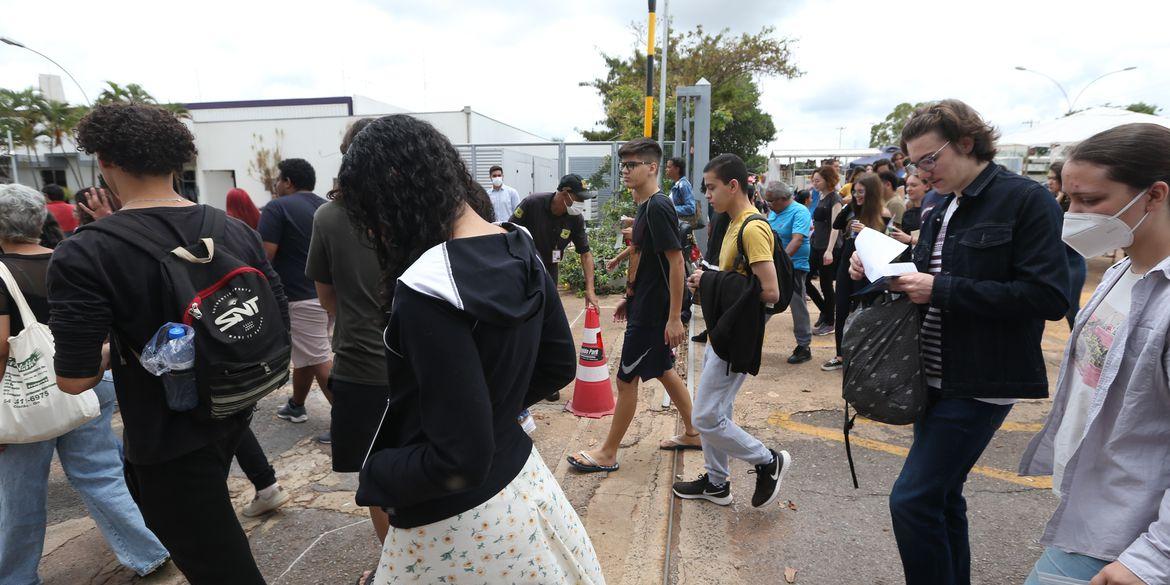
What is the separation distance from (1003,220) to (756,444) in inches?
65.4

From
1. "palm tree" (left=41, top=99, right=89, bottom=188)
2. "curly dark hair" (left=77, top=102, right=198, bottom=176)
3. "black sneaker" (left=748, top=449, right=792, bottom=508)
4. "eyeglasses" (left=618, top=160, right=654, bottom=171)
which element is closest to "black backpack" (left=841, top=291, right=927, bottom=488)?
"black sneaker" (left=748, top=449, right=792, bottom=508)

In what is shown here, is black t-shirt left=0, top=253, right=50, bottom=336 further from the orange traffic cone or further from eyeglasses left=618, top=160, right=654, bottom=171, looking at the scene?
the orange traffic cone

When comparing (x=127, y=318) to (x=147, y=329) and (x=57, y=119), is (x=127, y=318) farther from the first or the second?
(x=57, y=119)

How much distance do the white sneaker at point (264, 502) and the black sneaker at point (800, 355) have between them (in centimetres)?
457

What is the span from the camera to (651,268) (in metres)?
3.59

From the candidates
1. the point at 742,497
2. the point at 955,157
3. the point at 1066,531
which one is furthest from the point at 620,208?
the point at 1066,531

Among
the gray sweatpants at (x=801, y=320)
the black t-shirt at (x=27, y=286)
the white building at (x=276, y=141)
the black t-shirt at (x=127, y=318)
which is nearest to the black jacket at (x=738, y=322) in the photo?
the black t-shirt at (x=127, y=318)

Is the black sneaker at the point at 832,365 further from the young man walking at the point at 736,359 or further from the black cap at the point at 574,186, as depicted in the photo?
the black cap at the point at 574,186

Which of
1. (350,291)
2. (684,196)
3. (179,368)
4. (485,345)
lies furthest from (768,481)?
(684,196)

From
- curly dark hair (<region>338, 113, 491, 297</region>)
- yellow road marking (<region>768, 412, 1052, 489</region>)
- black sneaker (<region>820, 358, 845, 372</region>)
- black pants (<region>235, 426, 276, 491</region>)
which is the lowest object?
yellow road marking (<region>768, 412, 1052, 489</region>)

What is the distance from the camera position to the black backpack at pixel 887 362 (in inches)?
77.7

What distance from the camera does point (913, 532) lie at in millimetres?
2047

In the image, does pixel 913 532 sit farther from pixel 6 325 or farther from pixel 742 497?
pixel 6 325

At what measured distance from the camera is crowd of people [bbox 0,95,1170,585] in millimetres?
1277
